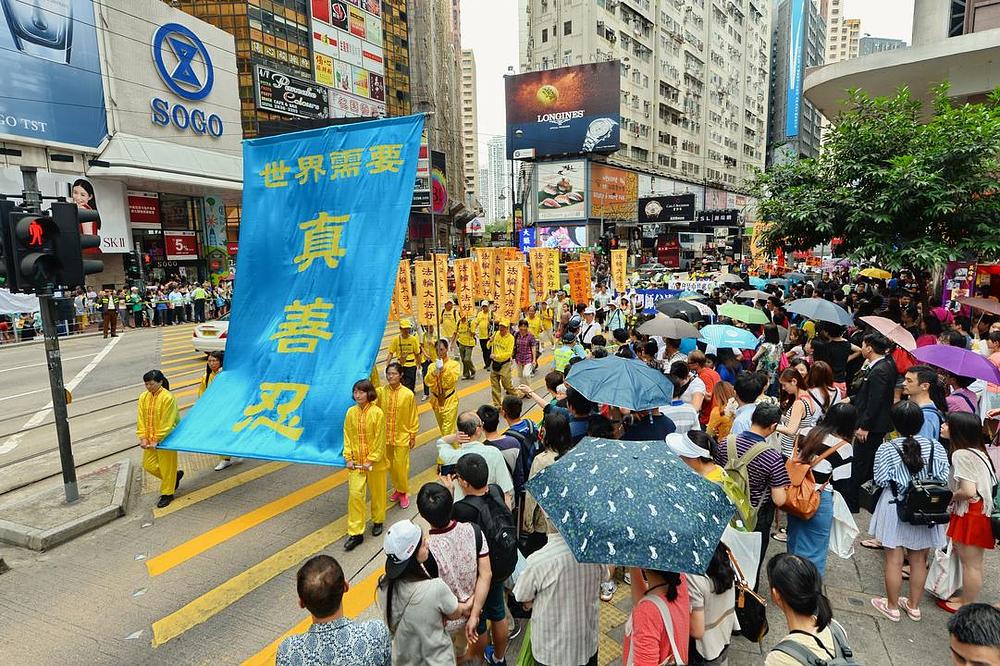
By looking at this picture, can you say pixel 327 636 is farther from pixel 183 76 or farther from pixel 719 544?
pixel 183 76

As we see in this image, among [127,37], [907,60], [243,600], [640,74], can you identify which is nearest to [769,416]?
[243,600]

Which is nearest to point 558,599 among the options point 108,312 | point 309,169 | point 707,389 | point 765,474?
point 765,474

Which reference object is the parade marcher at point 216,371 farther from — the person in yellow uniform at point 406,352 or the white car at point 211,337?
the white car at point 211,337

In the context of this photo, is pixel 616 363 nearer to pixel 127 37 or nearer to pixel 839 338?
pixel 839 338

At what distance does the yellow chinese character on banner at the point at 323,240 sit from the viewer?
21.4 ft

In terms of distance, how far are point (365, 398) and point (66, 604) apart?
2.88 m

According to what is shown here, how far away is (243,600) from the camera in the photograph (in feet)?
15.3

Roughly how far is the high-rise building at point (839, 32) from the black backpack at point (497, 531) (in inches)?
7472

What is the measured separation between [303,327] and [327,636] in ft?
15.1

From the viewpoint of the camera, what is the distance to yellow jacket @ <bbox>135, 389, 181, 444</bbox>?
6305 mm

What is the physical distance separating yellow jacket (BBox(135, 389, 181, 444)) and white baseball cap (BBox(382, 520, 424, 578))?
4809mm

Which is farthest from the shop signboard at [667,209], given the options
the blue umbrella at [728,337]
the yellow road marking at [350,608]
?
the yellow road marking at [350,608]

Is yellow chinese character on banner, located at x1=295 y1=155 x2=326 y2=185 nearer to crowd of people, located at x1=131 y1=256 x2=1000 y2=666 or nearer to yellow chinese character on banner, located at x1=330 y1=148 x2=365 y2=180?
yellow chinese character on banner, located at x1=330 y1=148 x2=365 y2=180

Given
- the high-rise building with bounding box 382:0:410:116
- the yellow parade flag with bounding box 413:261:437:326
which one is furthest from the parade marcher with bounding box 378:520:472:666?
the high-rise building with bounding box 382:0:410:116
